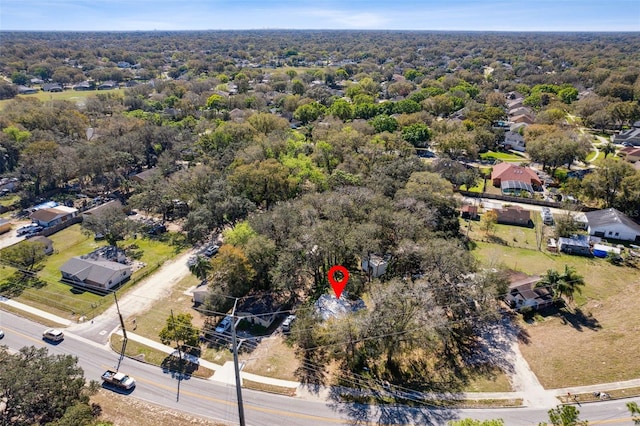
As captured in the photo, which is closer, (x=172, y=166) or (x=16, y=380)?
(x=16, y=380)

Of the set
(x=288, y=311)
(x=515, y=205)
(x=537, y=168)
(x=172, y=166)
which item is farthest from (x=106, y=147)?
(x=537, y=168)

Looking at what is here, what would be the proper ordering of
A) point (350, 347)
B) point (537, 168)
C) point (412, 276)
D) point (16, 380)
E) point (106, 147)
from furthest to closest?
point (537, 168), point (106, 147), point (412, 276), point (350, 347), point (16, 380)

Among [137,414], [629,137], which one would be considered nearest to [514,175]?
[629,137]

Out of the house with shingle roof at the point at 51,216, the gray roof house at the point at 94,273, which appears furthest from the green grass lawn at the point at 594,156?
the house with shingle roof at the point at 51,216

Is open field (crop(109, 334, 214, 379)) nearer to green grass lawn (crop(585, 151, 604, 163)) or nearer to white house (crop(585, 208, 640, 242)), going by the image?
white house (crop(585, 208, 640, 242))

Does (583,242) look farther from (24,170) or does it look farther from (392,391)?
(24,170)
